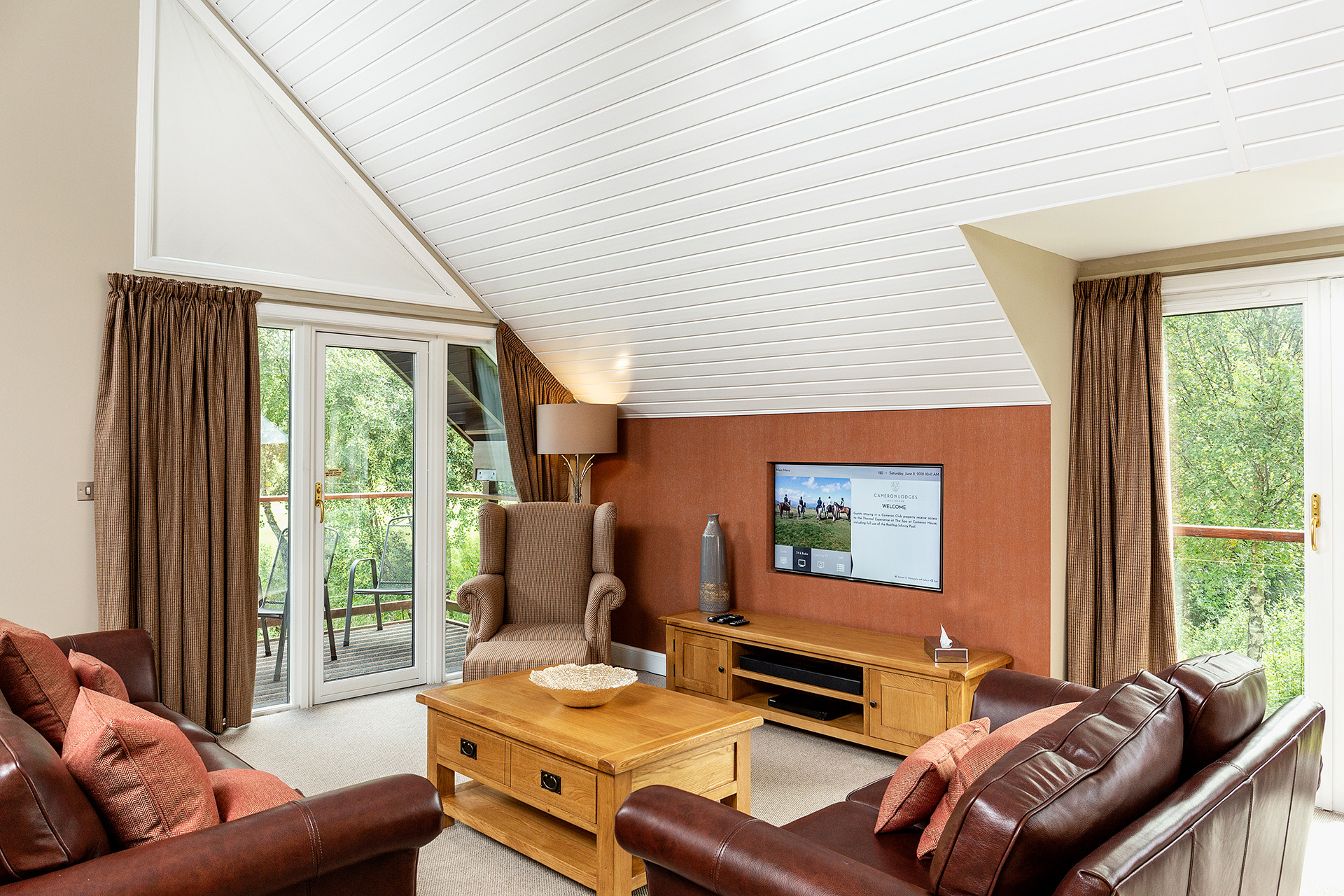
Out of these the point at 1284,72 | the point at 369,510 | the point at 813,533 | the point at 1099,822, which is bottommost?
the point at 1099,822

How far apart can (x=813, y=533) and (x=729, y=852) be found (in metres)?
2.96

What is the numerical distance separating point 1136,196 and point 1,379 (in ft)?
13.9

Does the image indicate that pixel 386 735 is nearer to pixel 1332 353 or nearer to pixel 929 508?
pixel 929 508

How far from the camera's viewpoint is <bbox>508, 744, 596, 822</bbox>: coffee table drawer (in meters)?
2.53

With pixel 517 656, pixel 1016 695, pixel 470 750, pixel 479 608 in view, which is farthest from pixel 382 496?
pixel 1016 695

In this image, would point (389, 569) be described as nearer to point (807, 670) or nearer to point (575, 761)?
point (807, 670)

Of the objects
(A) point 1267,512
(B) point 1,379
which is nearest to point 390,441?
(B) point 1,379

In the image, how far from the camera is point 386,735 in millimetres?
4023

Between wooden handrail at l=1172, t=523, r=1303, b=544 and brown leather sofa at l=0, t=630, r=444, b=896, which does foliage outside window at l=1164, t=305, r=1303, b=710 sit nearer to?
wooden handrail at l=1172, t=523, r=1303, b=544

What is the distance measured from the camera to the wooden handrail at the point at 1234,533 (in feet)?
10.9

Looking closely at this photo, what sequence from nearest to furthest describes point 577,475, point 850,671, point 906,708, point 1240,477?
point 1240,477 < point 906,708 < point 850,671 < point 577,475

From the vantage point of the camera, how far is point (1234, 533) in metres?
3.44

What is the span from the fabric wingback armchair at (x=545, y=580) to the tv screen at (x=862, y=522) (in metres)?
0.95

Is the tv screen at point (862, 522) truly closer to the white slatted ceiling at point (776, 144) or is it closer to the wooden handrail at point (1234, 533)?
the white slatted ceiling at point (776, 144)
